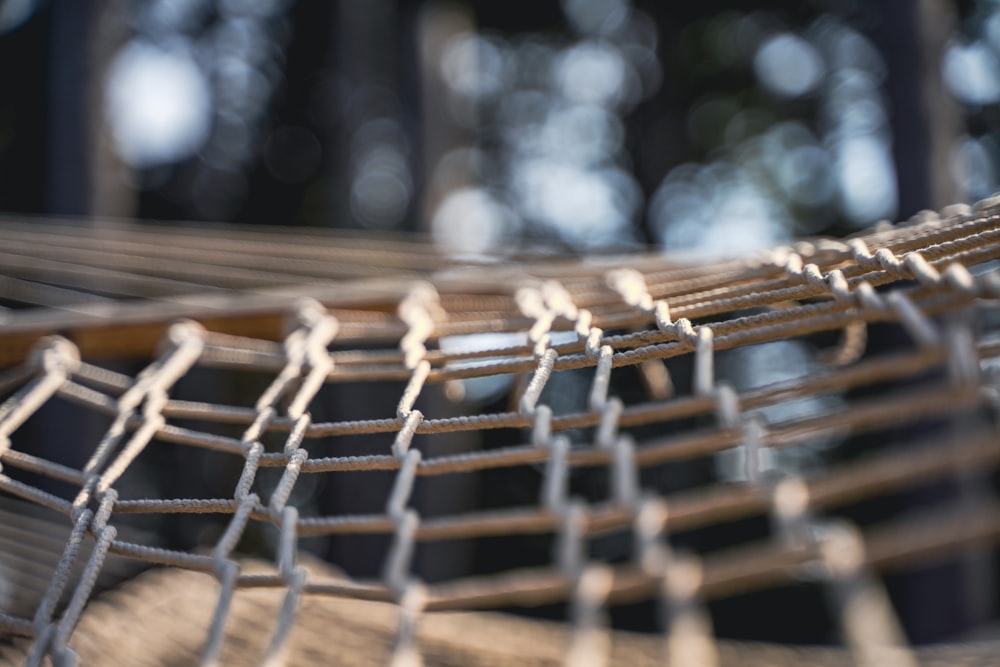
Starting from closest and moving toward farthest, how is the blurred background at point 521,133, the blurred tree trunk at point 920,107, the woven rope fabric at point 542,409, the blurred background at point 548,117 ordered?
the woven rope fabric at point 542,409 → the blurred tree trunk at point 920,107 → the blurred background at point 521,133 → the blurred background at point 548,117

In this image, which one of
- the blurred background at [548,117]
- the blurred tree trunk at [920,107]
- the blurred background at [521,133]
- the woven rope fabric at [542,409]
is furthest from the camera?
the blurred background at [548,117]

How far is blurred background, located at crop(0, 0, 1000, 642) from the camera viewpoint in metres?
2.98

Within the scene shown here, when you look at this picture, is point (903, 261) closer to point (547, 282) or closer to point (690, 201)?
point (547, 282)

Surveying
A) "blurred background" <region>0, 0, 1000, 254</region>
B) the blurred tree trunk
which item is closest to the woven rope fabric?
the blurred tree trunk

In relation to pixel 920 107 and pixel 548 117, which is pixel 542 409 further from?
pixel 548 117

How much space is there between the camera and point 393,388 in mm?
2770

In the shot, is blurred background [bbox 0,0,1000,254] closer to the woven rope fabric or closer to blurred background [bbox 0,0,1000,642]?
blurred background [bbox 0,0,1000,642]

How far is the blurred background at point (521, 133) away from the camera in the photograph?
2.98 meters

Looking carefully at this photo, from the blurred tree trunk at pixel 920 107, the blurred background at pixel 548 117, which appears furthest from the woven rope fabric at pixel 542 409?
the blurred background at pixel 548 117

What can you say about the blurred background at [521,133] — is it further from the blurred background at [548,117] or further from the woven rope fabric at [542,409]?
the woven rope fabric at [542,409]

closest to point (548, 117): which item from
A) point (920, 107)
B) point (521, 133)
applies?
point (521, 133)

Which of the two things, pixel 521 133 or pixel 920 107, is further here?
pixel 521 133

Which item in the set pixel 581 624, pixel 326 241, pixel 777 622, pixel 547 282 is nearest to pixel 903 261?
pixel 581 624

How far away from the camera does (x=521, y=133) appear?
5863 mm
